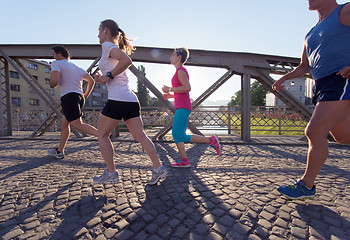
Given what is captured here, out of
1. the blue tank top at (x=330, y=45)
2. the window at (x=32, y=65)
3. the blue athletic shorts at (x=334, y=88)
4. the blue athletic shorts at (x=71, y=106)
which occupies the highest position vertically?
the window at (x=32, y=65)

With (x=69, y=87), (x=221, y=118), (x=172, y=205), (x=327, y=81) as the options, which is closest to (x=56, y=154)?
(x=69, y=87)

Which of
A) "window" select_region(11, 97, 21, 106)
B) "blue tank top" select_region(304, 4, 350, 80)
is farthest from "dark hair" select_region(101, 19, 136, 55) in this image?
"window" select_region(11, 97, 21, 106)

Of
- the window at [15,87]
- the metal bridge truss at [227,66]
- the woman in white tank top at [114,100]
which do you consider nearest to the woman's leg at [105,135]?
the woman in white tank top at [114,100]

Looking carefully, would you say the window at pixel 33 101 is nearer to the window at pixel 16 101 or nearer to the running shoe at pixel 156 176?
the window at pixel 16 101

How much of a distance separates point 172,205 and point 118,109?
4.08ft

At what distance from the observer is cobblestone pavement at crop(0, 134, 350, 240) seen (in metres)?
1.48

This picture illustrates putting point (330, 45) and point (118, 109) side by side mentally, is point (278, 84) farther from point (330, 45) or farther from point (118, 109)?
point (118, 109)

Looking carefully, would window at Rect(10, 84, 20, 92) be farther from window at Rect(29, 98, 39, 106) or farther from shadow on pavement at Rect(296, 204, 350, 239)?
shadow on pavement at Rect(296, 204, 350, 239)

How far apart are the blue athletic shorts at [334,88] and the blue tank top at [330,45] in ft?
0.19

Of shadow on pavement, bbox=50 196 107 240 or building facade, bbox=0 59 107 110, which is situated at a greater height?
building facade, bbox=0 59 107 110

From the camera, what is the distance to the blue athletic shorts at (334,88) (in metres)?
1.70

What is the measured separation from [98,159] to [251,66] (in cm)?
525

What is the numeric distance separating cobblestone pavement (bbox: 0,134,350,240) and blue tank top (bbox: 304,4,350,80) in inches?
53.6

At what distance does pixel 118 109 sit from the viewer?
7.42ft
